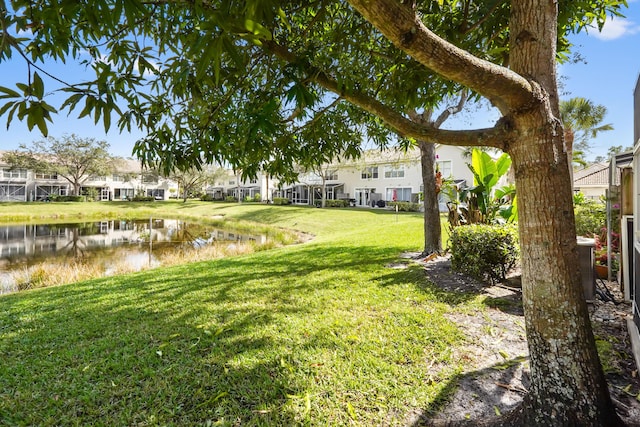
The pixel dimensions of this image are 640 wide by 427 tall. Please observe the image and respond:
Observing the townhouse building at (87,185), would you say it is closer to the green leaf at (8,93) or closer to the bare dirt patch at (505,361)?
the green leaf at (8,93)

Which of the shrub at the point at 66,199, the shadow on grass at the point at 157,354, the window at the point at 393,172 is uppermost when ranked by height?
the window at the point at 393,172

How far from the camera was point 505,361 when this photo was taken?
134 inches

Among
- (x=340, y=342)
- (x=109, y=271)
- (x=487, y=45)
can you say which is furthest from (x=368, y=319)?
(x=109, y=271)

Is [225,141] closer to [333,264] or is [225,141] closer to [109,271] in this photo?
[333,264]

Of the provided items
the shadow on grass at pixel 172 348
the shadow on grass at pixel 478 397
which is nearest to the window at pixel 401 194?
the shadow on grass at pixel 172 348

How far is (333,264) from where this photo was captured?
322 inches

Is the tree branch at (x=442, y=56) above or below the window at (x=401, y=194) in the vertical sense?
below

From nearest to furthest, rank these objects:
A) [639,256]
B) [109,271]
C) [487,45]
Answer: [639,256], [487,45], [109,271]

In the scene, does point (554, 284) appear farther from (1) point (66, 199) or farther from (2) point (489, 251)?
(1) point (66, 199)

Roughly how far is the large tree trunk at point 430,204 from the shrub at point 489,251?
8.13ft

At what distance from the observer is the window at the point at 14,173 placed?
160 ft

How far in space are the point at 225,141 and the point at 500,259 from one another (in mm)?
5411

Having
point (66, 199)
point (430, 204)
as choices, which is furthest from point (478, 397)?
point (66, 199)

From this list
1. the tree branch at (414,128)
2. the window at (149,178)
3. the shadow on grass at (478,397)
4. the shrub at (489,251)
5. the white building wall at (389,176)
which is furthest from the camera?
the window at (149,178)
